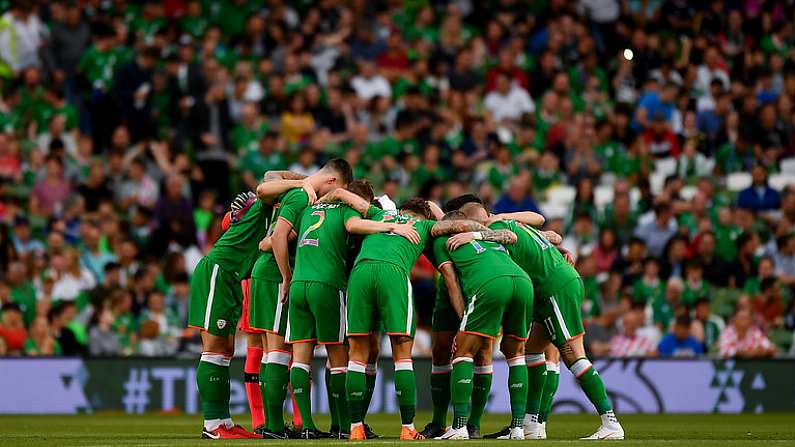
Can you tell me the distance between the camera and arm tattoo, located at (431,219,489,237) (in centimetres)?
1298

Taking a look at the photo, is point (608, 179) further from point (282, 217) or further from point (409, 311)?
point (409, 311)

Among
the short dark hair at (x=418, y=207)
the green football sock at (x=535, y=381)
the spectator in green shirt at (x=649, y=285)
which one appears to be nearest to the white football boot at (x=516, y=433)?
the green football sock at (x=535, y=381)

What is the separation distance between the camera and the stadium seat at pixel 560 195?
77.4 feet

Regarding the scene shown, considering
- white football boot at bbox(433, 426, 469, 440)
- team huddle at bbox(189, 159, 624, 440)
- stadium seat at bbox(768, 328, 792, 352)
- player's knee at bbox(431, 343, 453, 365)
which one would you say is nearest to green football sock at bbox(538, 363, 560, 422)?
team huddle at bbox(189, 159, 624, 440)

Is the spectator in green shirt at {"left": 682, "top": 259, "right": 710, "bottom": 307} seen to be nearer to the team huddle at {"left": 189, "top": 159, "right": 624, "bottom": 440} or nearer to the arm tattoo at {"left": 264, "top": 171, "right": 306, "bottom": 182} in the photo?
the team huddle at {"left": 189, "top": 159, "right": 624, "bottom": 440}

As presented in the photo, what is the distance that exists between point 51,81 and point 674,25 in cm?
1165

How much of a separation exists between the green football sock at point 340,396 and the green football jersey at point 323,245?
30.3 inches

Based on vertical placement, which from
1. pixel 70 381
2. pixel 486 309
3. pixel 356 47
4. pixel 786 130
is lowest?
pixel 70 381

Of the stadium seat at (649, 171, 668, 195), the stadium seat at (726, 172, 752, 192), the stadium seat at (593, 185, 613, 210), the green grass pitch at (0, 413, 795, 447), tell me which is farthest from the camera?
the stadium seat at (726, 172, 752, 192)

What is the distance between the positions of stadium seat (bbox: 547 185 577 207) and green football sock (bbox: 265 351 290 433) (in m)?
11.2

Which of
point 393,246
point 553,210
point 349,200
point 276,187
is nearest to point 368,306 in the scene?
point 393,246

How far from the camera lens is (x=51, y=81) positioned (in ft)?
79.5

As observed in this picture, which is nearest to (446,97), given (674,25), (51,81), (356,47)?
(356,47)

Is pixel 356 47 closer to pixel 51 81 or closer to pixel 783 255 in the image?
pixel 51 81
